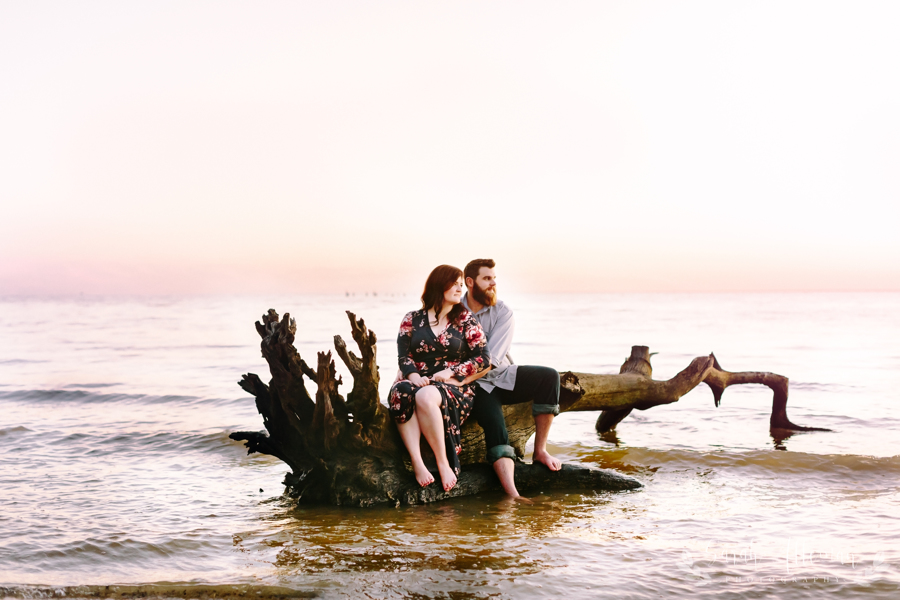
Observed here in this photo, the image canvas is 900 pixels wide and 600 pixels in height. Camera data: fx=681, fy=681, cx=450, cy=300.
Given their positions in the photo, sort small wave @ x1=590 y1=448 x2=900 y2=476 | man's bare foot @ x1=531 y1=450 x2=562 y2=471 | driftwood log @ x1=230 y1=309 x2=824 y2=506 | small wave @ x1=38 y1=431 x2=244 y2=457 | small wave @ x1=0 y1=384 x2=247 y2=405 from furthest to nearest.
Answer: small wave @ x1=0 y1=384 x2=247 y2=405
small wave @ x1=38 y1=431 x2=244 y2=457
small wave @ x1=590 y1=448 x2=900 y2=476
man's bare foot @ x1=531 y1=450 x2=562 y2=471
driftwood log @ x1=230 y1=309 x2=824 y2=506

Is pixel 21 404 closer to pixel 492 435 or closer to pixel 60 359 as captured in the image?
pixel 60 359

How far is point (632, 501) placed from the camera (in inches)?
275

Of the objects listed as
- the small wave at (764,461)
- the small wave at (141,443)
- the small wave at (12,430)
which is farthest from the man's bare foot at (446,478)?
the small wave at (12,430)

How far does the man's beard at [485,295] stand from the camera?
23.1 ft

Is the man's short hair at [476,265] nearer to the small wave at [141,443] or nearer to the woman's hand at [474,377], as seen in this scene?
the woman's hand at [474,377]

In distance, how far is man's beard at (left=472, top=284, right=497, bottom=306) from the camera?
23.1 feet

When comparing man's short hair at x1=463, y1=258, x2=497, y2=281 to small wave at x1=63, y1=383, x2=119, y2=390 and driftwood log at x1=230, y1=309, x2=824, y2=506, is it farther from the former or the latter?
small wave at x1=63, y1=383, x2=119, y2=390

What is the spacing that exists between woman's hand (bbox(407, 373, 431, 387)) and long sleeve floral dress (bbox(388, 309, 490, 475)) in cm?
8

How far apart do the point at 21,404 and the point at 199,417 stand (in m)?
4.75

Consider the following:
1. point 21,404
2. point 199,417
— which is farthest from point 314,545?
point 21,404

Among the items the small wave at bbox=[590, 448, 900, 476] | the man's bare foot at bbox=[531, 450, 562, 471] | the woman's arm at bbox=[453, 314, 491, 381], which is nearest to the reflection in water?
the man's bare foot at bbox=[531, 450, 562, 471]

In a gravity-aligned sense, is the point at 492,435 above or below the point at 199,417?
above

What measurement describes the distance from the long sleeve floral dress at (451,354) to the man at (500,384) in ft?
0.86

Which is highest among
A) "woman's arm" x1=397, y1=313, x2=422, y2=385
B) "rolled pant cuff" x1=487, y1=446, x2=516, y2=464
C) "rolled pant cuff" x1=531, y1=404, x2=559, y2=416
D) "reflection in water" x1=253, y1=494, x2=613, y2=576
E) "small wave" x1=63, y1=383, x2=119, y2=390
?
"woman's arm" x1=397, y1=313, x2=422, y2=385
